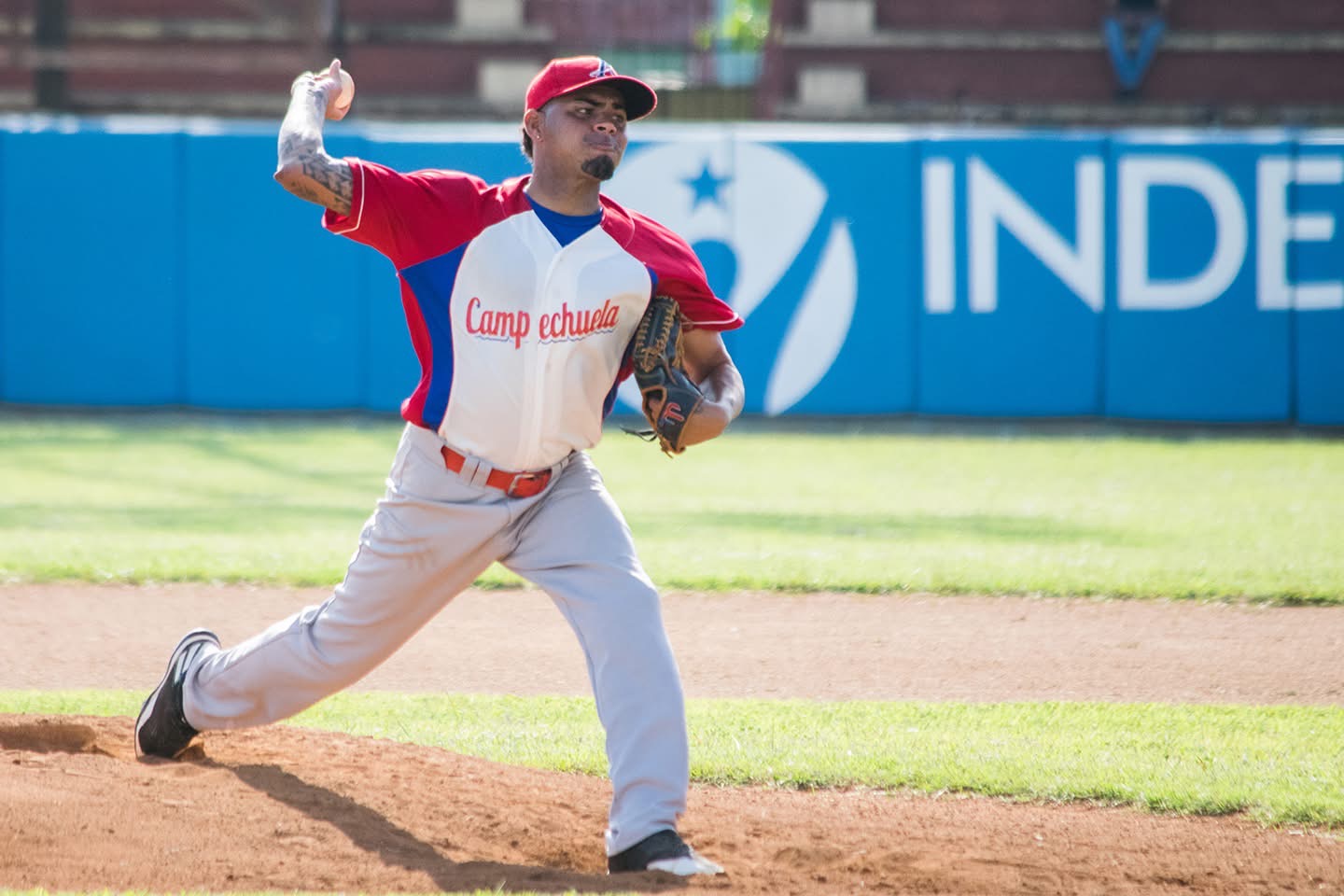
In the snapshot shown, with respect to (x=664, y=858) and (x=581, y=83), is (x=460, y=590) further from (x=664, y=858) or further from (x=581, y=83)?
(x=581, y=83)

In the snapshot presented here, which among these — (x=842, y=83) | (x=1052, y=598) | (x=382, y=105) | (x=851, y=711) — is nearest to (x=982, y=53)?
(x=842, y=83)

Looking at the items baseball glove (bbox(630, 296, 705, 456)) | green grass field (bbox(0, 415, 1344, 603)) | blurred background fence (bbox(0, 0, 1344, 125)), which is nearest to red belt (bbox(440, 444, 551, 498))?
baseball glove (bbox(630, 296, 705, 456))

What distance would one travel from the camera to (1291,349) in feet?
42.7

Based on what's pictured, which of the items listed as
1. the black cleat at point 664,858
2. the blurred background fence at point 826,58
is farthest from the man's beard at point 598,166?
the blurred background fence at point 826,58

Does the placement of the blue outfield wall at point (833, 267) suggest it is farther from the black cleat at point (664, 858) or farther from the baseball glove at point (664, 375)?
the black cleat at point (664, 858)

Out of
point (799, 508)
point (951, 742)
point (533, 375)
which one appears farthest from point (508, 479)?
point (799, 508)

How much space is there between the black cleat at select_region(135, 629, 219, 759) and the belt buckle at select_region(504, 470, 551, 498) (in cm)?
106

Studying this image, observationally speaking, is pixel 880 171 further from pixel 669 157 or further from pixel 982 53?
pixel 982 53

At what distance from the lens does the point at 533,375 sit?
13.5 ft

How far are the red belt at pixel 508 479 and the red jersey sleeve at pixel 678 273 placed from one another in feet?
1.83

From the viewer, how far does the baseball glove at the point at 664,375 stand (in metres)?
4.13

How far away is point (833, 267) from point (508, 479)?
9.21 meters

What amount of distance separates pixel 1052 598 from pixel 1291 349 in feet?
20.8

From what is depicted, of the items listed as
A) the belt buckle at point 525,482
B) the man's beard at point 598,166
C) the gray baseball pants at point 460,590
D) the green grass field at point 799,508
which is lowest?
the green grass field at point 799,508
